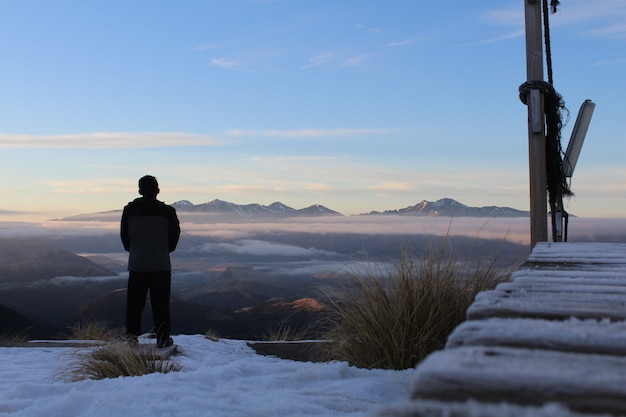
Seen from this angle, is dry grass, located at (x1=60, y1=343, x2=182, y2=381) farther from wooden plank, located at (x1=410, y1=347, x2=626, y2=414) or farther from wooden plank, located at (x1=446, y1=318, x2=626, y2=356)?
wooden plank, located at (x1=410, y1=347, x2=626, y2=414)

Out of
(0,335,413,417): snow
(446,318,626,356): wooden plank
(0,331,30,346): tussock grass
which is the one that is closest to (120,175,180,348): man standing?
(0,335,413,417): snow

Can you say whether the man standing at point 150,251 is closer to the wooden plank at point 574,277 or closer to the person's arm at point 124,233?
the person's arm at point 124,233

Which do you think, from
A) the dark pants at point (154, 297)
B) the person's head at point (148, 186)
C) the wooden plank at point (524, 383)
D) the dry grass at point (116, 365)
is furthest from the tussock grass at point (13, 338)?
the wooden plank at point (524, 383)

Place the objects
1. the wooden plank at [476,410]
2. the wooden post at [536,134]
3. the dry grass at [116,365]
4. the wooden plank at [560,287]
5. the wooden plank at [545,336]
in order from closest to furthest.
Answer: the wooden plank at [476,410]
the wooden plank at [545,336]
the wooden plank at [560,287]
the dry grass at [116,365]
the wooden post at [536,134]

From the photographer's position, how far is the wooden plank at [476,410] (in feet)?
3.10

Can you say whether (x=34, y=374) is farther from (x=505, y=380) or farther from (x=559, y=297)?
(x=505, y=380)

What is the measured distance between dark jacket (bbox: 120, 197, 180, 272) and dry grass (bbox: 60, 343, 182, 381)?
1.29 meters

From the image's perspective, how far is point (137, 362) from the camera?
17.1ft

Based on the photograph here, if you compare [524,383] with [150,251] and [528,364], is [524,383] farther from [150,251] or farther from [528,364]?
[150,251]

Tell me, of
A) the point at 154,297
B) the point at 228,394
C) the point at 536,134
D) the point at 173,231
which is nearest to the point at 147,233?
the point at 173,231

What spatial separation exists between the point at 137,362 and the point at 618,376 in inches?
185

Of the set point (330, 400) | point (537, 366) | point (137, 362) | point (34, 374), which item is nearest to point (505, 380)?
point (537, 366)

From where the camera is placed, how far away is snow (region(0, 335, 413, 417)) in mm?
3443

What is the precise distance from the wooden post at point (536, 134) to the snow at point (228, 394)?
3860 mm
